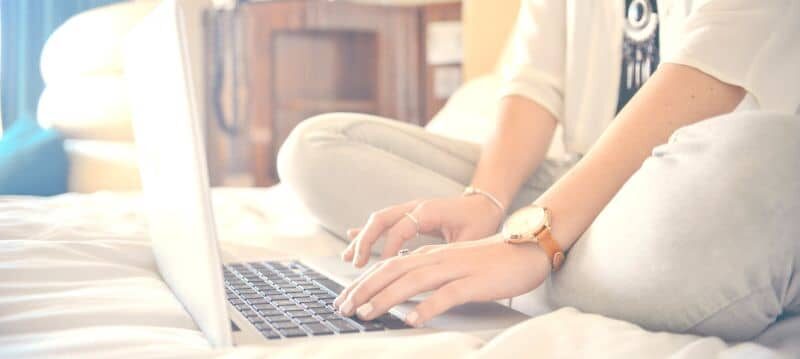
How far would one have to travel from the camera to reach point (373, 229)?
3.03 feet

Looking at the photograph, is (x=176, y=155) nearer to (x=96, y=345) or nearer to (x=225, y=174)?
(x=96, y=345)

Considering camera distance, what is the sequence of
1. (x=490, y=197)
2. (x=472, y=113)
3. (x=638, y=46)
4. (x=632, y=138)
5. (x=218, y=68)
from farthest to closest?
(x=218, y=68) < (x=472, y=113) < (x=638, y=46) < (x=490, y=197) < (x=632, y=138)

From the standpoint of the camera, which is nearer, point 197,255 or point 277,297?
point 197,255

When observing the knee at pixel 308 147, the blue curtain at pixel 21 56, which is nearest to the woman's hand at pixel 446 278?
the knee at pixel 308 147

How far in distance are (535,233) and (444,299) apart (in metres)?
0.11

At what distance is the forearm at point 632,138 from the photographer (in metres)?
0.79

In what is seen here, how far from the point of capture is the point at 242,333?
2.08 feet

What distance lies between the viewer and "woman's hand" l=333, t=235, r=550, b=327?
68 centimetres

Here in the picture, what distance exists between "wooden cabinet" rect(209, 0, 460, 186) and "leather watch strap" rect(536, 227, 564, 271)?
6.73ft

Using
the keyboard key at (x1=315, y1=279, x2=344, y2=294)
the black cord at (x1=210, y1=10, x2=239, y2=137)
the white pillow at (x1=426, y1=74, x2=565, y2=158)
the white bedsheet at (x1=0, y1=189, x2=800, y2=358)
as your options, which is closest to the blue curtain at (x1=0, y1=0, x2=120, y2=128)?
the black cord at (x1=210, y1=10, x2=239, y2=137)

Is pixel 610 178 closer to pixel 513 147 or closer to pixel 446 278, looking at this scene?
pixel 446 278

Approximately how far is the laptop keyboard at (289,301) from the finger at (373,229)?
41mm

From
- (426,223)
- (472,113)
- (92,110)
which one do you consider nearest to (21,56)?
(92,110)

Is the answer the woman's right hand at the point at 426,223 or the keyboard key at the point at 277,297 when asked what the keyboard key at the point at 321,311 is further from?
the woman's right hand at the point at 426,223
